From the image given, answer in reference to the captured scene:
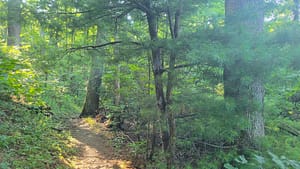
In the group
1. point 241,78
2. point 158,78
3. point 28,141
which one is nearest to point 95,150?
point 28,141

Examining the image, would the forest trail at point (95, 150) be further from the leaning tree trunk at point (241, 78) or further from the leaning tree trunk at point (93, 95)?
the leaning tree trunk at point (241, 78)

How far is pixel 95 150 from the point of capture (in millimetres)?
6184

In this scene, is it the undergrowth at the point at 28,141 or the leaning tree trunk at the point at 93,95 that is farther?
the leaning tree trunk at the point at 93,95

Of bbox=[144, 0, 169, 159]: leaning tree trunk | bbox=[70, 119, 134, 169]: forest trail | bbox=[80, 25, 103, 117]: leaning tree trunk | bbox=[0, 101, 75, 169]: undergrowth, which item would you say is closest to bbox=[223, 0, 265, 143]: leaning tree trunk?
bbox=[144, 0, 169, 159]: leaning tree trunk

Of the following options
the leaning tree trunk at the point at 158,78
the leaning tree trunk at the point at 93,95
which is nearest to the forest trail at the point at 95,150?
the leaning tree trunk at the point at 93,95

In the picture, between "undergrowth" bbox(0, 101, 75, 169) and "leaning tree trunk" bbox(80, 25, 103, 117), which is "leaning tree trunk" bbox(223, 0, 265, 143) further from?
"leaning tree trunk" bbox(80, 25, 103, 117)

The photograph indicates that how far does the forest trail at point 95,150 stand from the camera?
17.1 ft

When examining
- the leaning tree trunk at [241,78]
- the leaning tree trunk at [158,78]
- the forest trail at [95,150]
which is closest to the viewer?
the leaning tree trunk at [241,78]

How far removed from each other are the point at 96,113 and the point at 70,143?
3.63 meters

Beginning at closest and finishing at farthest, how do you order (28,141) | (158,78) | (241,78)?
(241,78)
(158,78)
(28,141)

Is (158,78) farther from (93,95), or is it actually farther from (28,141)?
(93,95)

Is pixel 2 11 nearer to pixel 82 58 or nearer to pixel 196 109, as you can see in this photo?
pixel 82 58

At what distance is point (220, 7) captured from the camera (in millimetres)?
5727

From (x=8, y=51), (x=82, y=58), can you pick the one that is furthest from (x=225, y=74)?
(x=8, y=51)
